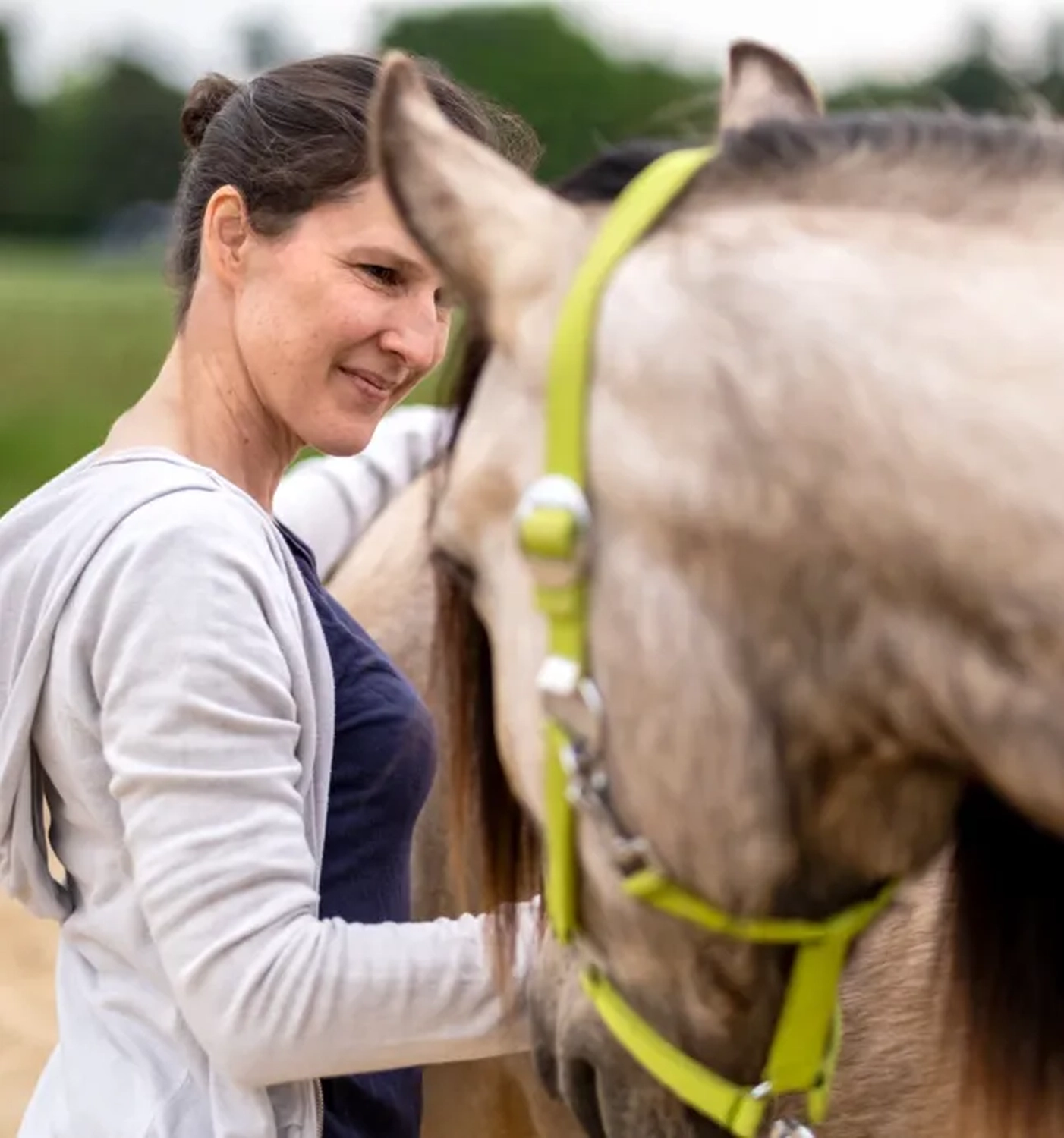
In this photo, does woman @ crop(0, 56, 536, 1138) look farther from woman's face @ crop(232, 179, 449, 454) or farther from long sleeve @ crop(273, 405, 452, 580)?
long sleeve @ crop(273, 405, 452, 580)

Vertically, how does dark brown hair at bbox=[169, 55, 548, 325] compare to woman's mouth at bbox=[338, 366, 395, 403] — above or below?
above

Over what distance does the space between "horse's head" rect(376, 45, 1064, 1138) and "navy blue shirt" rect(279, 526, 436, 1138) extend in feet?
1.14

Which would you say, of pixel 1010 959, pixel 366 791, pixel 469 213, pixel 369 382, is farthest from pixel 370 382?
pixel 1010 959

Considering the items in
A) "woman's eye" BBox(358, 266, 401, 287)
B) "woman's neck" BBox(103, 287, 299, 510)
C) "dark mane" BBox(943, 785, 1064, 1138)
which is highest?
"woman's eye" BBox(358, 266, 401, 287)

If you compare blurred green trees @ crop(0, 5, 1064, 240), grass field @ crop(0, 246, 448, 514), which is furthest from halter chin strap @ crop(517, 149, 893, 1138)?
blurred green trees @ crop(0, 5, 1064, 240)

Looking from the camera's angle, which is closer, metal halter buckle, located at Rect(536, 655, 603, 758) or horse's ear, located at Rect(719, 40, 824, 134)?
metal halter buckle, located at Rect(536, 655, 603, 758)

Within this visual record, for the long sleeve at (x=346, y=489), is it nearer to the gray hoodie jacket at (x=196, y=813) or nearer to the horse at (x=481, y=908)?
the horse at (x=481, y=908)

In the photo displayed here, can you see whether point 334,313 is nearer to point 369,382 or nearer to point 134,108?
point 369,382

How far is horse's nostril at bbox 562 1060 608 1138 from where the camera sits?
0.92 meters

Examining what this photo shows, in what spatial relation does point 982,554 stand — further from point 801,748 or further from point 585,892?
point 585,892

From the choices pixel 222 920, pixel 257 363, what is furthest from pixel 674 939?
pixel 257 363

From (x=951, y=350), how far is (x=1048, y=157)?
154 mm

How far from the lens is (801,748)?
0.74m

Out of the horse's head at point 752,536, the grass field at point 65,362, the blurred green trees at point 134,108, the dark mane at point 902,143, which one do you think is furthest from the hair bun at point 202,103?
the blurred green trees at point 134,108
